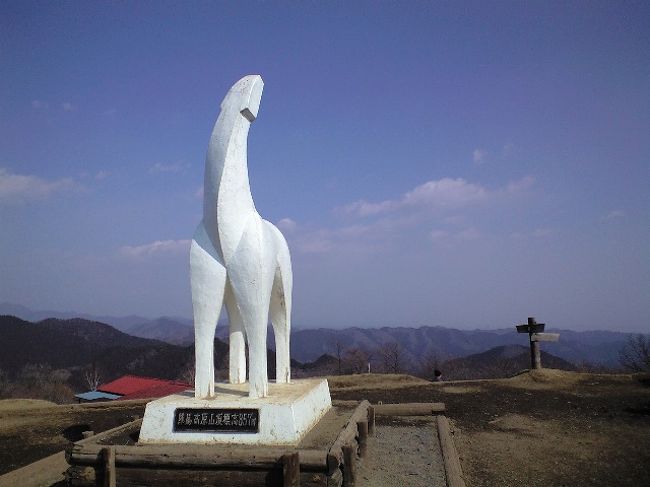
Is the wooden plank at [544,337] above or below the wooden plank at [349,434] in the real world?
above

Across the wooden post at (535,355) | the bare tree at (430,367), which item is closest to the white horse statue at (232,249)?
the wooden post at (535,355)

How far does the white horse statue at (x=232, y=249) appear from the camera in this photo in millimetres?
7277

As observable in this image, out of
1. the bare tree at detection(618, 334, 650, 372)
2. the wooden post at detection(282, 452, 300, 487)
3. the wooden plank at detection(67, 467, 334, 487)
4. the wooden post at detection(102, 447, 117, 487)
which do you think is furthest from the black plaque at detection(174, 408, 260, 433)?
the bare tree at detection(618, 334, 650, 372)

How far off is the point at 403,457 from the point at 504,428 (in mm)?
3277

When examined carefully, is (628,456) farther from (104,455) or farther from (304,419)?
(104,455)

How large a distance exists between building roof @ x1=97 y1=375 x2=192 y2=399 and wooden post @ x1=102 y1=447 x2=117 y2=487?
883cm

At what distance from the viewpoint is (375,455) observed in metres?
7.73

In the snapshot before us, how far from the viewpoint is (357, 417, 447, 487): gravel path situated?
21.4 ft

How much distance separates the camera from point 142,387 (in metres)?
16.1

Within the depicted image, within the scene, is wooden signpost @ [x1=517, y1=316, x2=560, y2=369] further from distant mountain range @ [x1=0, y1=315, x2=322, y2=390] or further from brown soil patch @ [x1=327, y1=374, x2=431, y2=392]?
distant mountain range @ [x1=0, y1=315, x2=322, y2=390]

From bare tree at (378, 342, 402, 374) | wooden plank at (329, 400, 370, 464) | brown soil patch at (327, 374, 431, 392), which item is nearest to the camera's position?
wooden plank at (329, 400, 370, 464)

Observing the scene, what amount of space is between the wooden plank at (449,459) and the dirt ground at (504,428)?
229 millimetres

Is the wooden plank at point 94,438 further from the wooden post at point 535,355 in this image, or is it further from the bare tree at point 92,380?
the bare tree at point 92,380

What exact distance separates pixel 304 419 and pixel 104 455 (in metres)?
2.64
